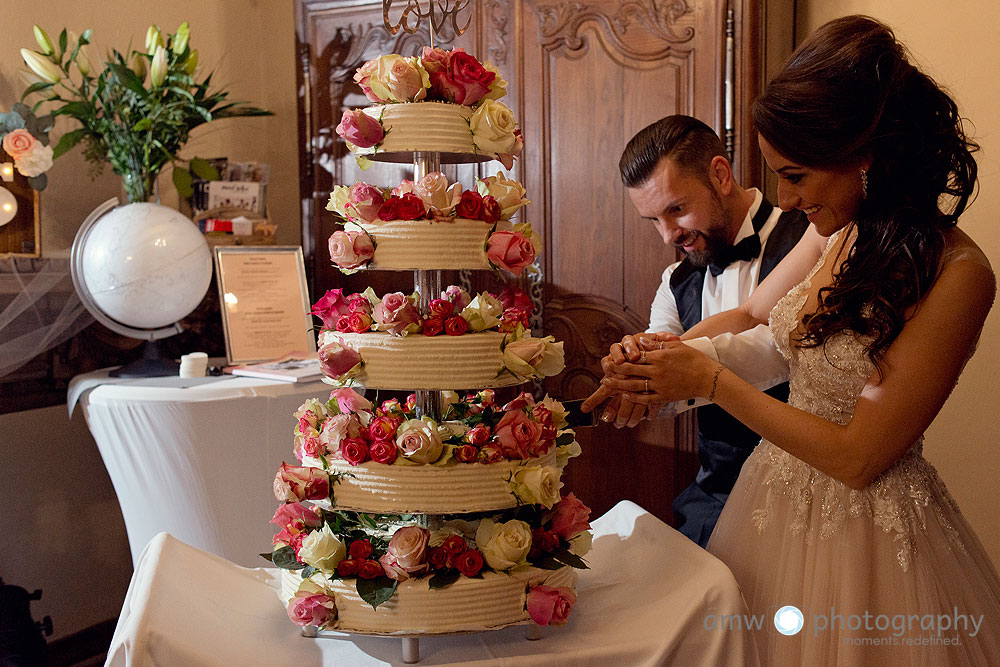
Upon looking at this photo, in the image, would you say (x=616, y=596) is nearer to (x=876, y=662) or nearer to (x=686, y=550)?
(x=686, y=550)

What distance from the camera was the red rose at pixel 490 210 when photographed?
4.02 feet

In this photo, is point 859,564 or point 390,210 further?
point 859,564

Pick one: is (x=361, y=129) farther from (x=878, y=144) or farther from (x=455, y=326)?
(x=878, y=144)

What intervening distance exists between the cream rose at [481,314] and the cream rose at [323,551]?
1.11 feet

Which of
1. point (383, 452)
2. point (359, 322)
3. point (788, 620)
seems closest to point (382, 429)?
point (383, 452)

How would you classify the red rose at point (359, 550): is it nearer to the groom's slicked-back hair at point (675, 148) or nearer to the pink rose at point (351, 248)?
the pink rose at point (351, 248)

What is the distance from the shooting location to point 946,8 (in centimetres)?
258

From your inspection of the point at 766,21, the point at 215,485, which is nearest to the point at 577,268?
the point at 766,21

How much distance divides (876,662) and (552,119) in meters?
2.00

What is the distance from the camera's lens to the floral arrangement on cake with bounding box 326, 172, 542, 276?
1203 millimetres

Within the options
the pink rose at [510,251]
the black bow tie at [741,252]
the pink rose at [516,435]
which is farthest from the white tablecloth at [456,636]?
the black bow tie at [741,252]

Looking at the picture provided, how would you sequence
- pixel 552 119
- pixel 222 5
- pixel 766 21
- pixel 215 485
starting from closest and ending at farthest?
pixel 215 485
pixel 766 21
pixel 552 119
pixel 222 5

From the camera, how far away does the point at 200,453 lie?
2266 mm

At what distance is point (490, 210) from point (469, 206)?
0.04 m
